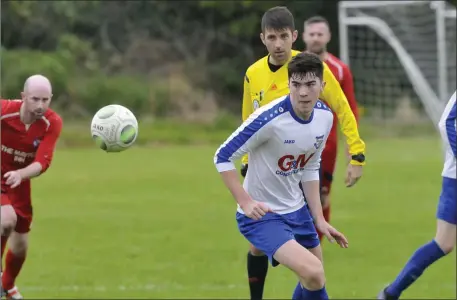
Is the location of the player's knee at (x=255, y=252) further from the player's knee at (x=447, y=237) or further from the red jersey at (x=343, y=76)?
the red jersey at (x=343, y=76)

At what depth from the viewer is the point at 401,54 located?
18891 millimetres

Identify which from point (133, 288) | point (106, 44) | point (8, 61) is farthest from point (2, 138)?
point (106, 44)

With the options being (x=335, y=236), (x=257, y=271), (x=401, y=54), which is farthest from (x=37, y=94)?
(x=401, y=54)

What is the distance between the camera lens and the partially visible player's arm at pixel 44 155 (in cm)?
659

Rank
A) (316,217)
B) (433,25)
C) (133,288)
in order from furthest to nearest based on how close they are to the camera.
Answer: (433,25), (133,288), (316,217)

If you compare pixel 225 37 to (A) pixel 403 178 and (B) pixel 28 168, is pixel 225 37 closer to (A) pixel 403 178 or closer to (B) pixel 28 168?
(A) pixel 403 178

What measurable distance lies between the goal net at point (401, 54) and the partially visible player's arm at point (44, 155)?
10.0 meters

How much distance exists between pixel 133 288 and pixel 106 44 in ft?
90.0

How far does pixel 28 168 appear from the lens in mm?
6605

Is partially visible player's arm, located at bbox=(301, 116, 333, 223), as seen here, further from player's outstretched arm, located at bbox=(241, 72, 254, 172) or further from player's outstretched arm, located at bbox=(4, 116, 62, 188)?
player's outstretched arm, located at bbox=(4, 116, 62, 188)

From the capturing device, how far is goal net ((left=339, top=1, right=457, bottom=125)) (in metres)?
17.4

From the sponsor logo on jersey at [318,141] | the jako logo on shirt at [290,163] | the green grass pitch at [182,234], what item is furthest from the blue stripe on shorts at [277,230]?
the green grass pitch at [182,234]

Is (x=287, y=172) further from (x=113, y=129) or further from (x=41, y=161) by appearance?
(x=41, y=161)

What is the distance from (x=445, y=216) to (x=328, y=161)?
2.03m
